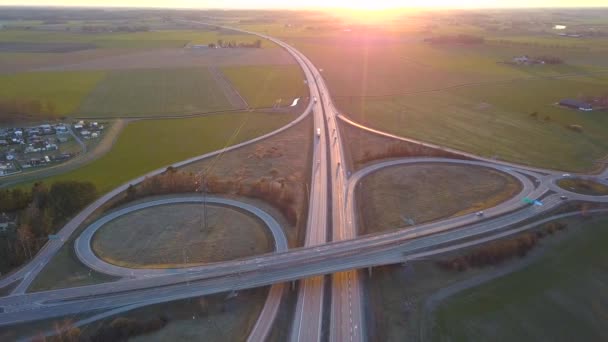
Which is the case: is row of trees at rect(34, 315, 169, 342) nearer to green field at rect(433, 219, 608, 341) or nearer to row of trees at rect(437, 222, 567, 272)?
green field at rect(433, 219, 608, 341)

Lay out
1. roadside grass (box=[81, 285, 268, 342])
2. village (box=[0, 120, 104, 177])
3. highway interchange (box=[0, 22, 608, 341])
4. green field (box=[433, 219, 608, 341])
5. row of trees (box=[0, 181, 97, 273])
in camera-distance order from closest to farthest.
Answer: roadside grass (box=[81, 285, 268, 342]) < green field (box=[433, 219, 608, 341]) < highway interchange (box=[0, 22, 608, 341]) < row of trees (box=[0, 181, 97, 273]) < village (box=[0, 120, 104, 177])

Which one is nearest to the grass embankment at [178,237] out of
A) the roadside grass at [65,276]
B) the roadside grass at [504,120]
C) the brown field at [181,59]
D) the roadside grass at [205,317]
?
the roadside grass at [65,276]

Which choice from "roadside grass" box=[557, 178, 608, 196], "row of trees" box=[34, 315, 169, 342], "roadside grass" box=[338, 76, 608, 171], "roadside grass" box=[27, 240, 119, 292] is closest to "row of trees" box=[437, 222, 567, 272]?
"roadside grass" box=[557, 178, 608, 196]

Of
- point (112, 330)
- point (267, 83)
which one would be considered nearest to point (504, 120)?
point (267, 83)

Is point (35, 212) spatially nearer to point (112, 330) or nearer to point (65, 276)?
point (65, 276)

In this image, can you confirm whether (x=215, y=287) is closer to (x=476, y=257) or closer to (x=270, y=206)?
(x=270, y=206)

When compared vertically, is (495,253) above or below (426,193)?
below

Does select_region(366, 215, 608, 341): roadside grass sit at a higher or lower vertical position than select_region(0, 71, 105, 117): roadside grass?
lower
